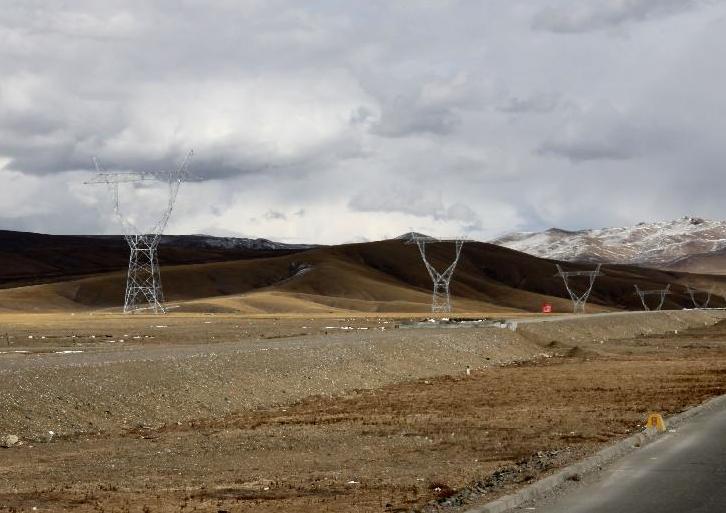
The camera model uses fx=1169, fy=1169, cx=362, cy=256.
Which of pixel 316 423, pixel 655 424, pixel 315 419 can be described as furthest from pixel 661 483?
pixel 315 419

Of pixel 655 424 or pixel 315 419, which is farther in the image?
pixel 315 419

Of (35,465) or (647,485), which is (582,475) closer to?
(647,485)

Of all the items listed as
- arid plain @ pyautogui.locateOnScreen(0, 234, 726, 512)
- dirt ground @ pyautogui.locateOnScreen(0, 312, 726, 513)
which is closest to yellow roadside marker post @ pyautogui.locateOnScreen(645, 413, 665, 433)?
dirt ground @ pyautogui.locateOnScreen(0, 312, 726, 513)

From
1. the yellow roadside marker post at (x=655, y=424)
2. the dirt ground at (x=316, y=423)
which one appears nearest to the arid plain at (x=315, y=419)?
the dirt ground at (x=316, y=423)

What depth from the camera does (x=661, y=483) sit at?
55.9ft

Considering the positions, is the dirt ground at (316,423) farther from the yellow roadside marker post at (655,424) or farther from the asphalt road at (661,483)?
the asphalt road at (661,483)

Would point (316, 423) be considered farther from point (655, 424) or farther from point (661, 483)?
point (661, 483)

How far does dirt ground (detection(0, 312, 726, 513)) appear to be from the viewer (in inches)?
685

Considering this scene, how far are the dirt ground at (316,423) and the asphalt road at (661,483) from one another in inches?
42.6

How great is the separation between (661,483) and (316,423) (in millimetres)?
12940

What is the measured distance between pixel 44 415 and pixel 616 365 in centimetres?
3186

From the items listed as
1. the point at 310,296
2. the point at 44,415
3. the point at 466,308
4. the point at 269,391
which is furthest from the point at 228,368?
the point at 466,308

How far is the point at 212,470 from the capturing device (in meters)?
20.4

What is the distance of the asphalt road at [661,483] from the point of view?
590 inches
